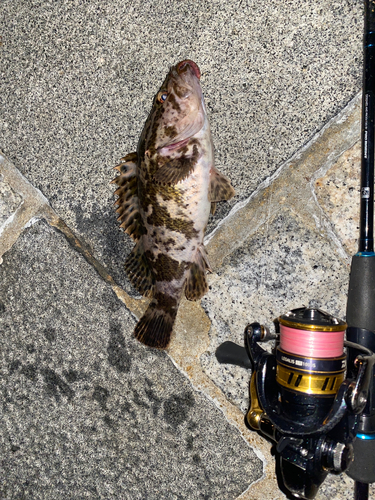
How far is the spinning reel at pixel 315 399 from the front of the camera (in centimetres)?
140

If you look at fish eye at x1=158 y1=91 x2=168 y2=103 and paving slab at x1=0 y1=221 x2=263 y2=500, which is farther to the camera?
paving slab at x1=0 y1=221 x2=263 y2=500

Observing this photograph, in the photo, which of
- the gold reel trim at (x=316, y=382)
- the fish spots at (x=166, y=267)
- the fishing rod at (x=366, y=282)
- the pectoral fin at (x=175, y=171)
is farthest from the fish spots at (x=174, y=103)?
the gold reel trim at (x=316, y=382)

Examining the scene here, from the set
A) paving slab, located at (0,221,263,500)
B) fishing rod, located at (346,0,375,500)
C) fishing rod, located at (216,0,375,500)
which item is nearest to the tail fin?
paving slab, located at (0,221,263,500)

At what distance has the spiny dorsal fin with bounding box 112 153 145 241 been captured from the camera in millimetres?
1935

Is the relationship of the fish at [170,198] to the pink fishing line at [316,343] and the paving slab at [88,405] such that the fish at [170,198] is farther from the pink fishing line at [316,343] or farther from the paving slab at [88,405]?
the pink fishing line at [316,343]

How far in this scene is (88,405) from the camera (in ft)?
7.08

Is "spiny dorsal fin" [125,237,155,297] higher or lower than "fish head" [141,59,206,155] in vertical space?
lower

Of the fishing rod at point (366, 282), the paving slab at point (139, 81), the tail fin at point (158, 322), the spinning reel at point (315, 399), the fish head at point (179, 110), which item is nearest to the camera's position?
the spinning reel at point (315, 399)

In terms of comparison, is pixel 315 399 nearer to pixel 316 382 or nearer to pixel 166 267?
pixel 316 382

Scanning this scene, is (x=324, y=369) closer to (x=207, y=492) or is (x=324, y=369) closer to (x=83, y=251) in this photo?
(x=207, y=492)

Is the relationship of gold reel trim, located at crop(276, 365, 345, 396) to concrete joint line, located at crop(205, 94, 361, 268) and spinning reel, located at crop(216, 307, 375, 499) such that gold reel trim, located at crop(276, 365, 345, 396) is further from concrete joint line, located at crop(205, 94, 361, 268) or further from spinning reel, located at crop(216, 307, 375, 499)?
concrete joint line, located at crop(205, 94, 361, 268)

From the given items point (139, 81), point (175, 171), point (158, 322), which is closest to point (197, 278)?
point (158, 322)

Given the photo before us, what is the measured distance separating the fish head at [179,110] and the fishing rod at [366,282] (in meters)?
0.68

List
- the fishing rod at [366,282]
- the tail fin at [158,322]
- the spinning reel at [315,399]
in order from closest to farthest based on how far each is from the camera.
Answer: the spinning reel at [315,399], the fishing rod at [366,282], the tail fin at [158,322]
